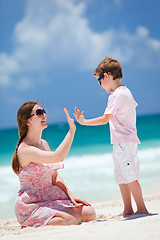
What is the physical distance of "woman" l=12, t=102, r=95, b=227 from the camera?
3.45 metres

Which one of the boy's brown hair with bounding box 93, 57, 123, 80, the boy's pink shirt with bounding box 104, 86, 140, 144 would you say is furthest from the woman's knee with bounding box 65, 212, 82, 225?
the boy's brown hair with bounding box 93, 57, 123, 80

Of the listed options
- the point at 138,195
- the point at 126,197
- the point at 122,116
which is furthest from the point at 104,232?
the point at 122,116

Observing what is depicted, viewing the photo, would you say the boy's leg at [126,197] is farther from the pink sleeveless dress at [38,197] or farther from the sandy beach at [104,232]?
the pink sleeveless dress at [38,197]

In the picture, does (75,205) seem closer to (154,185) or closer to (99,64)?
(99,64)

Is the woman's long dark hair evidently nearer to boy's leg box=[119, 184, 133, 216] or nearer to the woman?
the woman

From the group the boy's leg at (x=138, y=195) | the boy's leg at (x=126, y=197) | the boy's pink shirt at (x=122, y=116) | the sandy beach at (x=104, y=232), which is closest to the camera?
the sandy beach at (x=104, y=232)

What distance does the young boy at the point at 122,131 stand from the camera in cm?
359

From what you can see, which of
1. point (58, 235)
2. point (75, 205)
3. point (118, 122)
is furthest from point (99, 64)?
point (58, 235)

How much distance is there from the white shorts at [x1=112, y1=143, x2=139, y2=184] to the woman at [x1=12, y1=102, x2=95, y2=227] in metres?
0.61

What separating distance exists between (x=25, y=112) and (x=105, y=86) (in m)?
1.06

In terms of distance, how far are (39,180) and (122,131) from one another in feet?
3.76

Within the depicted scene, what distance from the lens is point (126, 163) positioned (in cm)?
358

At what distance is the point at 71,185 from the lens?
8102mm

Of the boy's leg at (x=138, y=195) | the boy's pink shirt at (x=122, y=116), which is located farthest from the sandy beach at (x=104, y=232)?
the boy's pink shirt at (x=122, y=116)
